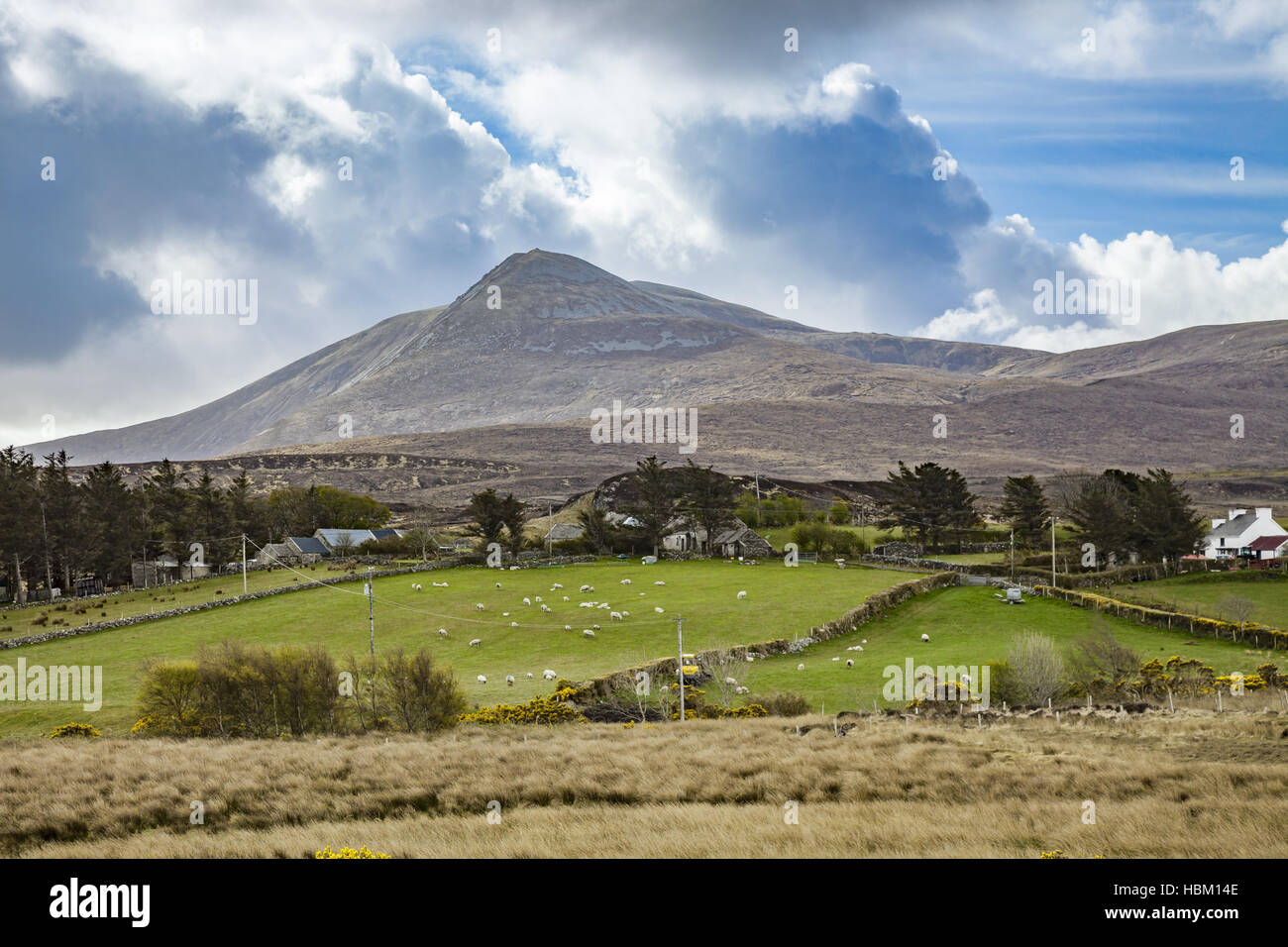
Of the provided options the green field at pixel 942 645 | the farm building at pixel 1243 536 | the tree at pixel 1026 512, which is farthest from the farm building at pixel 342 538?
the farm building at pixel 1243 536

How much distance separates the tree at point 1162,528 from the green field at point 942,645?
2477cm

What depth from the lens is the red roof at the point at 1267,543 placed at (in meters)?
76.3

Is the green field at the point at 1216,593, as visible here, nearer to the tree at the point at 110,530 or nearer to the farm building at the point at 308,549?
the farm building at the point at 308,549

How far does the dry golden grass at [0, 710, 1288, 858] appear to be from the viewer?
11891 millimetres

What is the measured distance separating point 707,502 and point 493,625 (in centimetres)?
4114

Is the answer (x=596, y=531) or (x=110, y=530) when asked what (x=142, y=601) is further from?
(x=596, y=531)

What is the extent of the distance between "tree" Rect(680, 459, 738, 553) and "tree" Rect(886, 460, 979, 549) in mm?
18394

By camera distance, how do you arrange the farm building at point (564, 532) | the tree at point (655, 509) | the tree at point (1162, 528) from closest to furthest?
1. the tree at point (1162, 528)
2. the tree at point (655, 509)
3. the farm building at point (564, 532)

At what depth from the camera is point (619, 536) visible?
83.2m

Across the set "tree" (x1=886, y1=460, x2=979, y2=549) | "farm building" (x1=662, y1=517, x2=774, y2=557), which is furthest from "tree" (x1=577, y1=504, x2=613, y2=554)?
"tree" (x1=886, y1=460, x2=979, y2=549)

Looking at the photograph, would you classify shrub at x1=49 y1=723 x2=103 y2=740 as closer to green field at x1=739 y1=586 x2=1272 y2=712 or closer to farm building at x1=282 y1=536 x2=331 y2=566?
green field at x1=739 y1=586 x2=1272 y2=712

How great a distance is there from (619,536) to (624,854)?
236 feet
